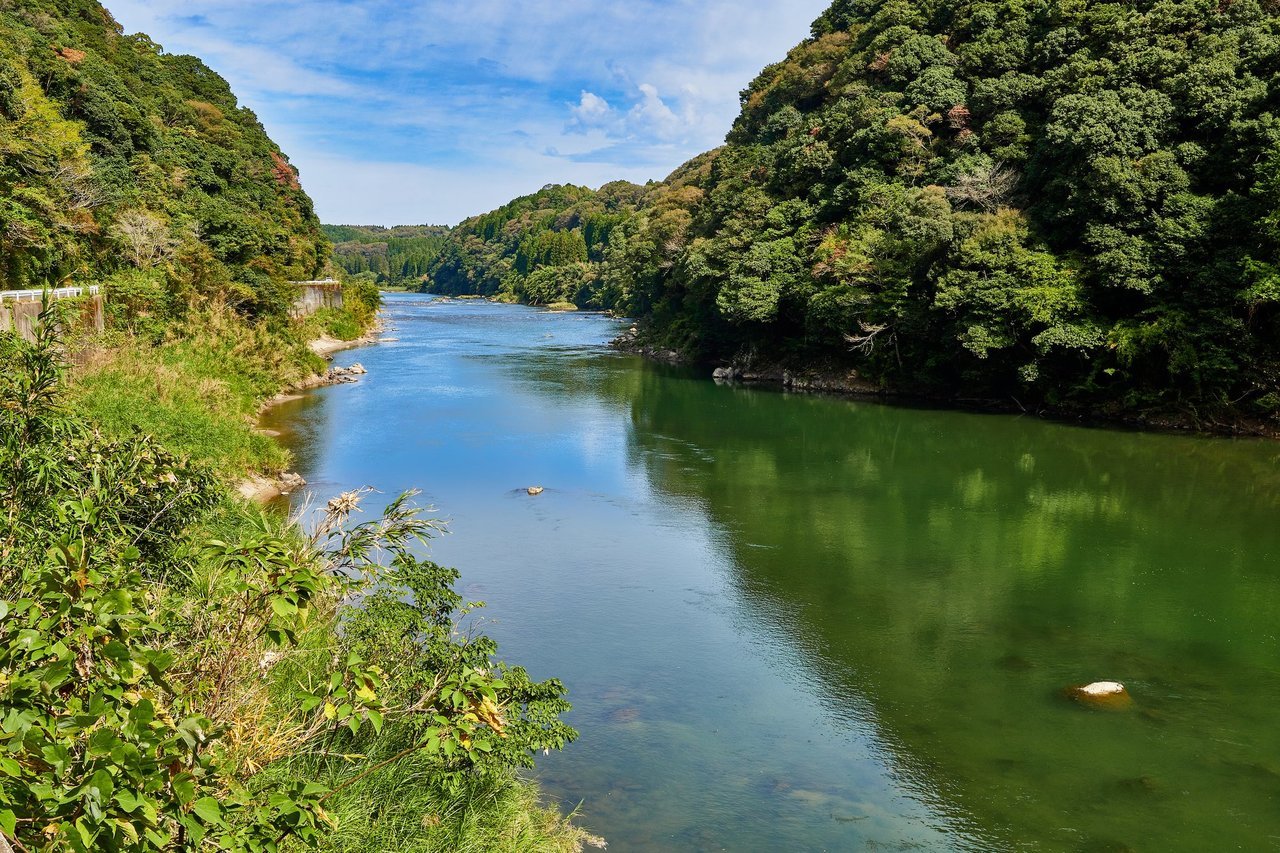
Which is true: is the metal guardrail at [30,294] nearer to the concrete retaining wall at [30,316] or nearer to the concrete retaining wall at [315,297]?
the concrete retaining wall at [30,316]

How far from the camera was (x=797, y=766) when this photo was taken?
9.49 m

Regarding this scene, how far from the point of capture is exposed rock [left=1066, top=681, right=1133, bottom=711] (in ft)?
35.1

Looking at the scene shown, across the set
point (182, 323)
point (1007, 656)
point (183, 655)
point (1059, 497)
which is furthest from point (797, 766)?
point (182, 323)

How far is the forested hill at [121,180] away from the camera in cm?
2406

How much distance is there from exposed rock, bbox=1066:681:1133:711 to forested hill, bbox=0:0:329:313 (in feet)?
44.9

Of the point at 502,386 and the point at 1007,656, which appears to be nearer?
the point at 1007,656

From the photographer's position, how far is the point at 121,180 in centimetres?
3403

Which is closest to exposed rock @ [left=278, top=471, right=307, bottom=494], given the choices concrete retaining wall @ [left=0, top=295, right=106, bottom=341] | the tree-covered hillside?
concrete retaining wall @ [left=0, top=295, right=106, bottom=341]

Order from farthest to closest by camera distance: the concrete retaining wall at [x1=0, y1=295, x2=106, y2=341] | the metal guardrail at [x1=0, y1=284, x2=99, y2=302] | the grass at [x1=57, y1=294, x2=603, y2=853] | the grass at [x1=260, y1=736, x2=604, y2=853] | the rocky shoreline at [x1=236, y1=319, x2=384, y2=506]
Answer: the rocky shoreline at [x1=236, y1=319, x2=384, y2=506], the metal guardrail at [x1=0, y1=284, x2=99, y2=302], the concrete retaining wall at [x1=0, y1=295, x2=106, y2=341], the grass at [x1=260, y1=736, x2=604, y2=853], the grass at [x1=57, y1=294, x2=603, y2=853]

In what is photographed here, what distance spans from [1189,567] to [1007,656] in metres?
6.13

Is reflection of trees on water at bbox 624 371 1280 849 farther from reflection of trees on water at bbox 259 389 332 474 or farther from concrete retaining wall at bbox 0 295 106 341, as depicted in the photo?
concrete retaining wall at bbox 0 295 106 341

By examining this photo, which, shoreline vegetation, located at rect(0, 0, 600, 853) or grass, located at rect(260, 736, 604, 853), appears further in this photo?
grass, located at rect(260, 736, 604, 853)

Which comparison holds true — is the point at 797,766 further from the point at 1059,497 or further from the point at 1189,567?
the point at 1059,497

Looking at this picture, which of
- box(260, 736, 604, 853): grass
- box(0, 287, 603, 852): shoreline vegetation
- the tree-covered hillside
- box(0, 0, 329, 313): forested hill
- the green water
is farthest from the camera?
the tree-covered hillside
